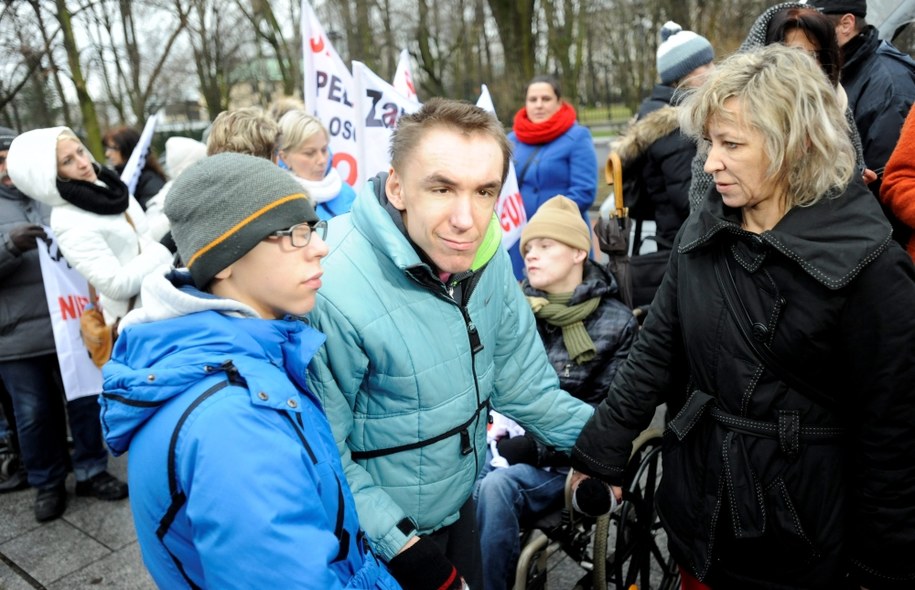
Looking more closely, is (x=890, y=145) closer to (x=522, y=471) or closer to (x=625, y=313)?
(x=625, y=313)

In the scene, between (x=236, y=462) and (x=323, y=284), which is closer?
(x=236, y=462)

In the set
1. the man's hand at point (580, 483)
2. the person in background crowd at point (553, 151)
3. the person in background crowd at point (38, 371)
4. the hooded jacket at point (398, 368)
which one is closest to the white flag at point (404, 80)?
the person in background crowd at point (553, 151)

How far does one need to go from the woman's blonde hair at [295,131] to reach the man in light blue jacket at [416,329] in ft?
5.77

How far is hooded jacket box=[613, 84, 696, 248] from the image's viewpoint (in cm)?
355

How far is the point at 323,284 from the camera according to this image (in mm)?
1732

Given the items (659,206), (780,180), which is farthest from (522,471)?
(659,206)

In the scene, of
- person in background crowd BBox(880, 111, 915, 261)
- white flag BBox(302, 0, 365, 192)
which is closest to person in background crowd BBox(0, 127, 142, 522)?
white flag BBox(302, 0, 365, 192)

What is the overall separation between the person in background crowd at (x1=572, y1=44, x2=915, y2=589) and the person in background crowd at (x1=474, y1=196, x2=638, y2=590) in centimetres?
67

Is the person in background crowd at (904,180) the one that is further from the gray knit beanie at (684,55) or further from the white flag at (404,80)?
the white flag at (404,80)

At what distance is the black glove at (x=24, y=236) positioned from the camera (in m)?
3.65

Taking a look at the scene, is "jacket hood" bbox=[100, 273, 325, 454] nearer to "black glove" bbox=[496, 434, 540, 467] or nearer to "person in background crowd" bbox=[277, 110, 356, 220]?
"black glove" bbox=[496, 434, 540, 467]

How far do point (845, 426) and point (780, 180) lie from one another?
604mm

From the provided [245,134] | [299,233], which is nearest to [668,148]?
[245,134]

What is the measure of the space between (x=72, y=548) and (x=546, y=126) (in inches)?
151
